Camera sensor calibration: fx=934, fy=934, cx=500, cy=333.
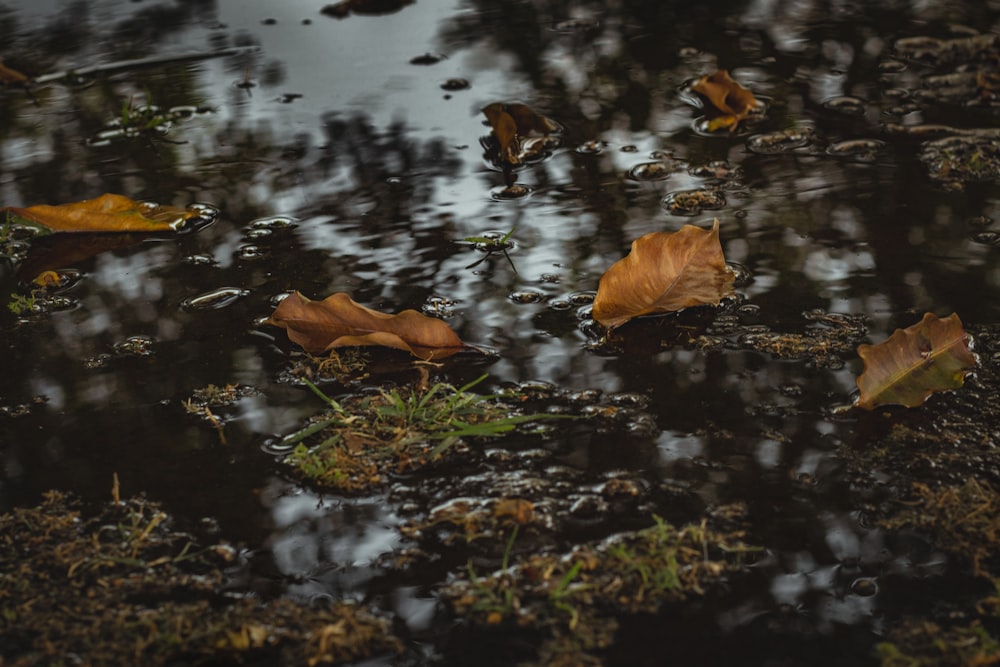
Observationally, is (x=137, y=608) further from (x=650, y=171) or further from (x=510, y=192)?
(x=650, y=171)

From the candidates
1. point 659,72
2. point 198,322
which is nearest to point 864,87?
point 659,72

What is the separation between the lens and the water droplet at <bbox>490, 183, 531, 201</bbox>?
185 cm

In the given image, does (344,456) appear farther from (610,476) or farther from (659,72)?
(659,72)

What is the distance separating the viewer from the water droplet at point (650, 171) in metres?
1.89

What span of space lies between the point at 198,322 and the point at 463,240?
486 millimetres

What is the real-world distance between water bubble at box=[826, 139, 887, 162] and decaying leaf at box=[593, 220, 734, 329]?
25.3 inches

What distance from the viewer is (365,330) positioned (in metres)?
1.39

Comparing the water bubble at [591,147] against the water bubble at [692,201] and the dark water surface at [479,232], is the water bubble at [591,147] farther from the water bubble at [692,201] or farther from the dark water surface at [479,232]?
the water bubble at [692,201]

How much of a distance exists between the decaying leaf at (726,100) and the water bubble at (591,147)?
257 mm

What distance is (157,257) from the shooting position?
5.61 feet

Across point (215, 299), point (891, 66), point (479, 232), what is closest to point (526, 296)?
point (479, 232)

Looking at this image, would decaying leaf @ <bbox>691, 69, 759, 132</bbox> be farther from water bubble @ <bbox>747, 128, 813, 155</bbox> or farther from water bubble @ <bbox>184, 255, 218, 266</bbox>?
water bubble @ <bbox>184, 255, 218, 266</bbox>

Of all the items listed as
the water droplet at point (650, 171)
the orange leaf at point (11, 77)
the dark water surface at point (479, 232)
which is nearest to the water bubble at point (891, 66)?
the dark water surface at point (479, 232)

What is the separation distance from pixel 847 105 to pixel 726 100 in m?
0.28
